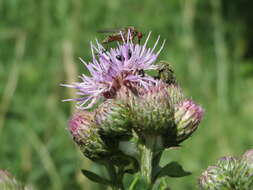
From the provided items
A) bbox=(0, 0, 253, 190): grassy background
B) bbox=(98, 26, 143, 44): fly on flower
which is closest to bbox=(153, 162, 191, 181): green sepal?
bbox=(98, 26, 143, 44): fly on flower

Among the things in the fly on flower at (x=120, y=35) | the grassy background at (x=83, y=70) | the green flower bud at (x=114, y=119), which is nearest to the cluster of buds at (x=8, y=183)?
the green flower bud at (x=114, y=119)

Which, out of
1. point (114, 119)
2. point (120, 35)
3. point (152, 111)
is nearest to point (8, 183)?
point (114, 119)

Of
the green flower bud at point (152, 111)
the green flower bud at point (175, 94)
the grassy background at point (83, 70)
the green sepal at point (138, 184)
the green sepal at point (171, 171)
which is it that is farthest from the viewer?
the grassy background at point (83, 70)

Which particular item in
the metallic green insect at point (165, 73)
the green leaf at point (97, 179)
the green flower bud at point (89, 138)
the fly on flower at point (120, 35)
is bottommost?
the green leaf at point (97, 179)

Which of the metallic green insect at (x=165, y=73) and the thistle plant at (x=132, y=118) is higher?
the metallic green insect at (x=165, y=73)

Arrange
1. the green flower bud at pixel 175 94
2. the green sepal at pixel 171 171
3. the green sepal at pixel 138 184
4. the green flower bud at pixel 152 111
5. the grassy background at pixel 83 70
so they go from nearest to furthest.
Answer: the green sepal at pixel 138 184 < the green flower bud at pixel 152 111 < the green sepal at pixel 171 171 < the green flower bud at pixel 175 94 < the grassy background at pixel 83 70

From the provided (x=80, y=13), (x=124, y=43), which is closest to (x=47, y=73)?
(x=80, y=13)

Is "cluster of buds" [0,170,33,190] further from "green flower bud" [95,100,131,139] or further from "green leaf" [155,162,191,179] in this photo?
"green leaf" [155,162,191,179]

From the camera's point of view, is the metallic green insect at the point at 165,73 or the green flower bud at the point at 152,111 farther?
the metallic green insect at the point at 165,73

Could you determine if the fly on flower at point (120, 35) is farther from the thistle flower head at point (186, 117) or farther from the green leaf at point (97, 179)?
the green leaf at point (97, 179)
